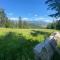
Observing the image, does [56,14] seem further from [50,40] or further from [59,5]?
[50,40]

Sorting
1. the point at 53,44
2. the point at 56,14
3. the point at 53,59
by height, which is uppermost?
the point at 56,14

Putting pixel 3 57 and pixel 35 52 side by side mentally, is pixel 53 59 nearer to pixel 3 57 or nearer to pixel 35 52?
pixel 35 52

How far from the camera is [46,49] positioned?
7.02m

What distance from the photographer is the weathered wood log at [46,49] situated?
22.3ft

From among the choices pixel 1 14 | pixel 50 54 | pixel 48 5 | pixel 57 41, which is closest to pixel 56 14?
pixel 48 5

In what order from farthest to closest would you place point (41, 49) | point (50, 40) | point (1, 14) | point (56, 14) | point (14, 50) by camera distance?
point (1, 14) → point (56, 14) → point (14, 50) → point (50, 40) → point (41, 49)

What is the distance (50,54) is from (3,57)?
162 cm

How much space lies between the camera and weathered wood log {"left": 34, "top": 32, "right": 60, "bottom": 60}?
6.79m

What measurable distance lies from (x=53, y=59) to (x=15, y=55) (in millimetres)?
1344

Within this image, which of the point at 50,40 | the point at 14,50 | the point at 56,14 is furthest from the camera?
the point at 56,14

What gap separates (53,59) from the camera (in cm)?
749

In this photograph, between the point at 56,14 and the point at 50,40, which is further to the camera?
the point at 56,14

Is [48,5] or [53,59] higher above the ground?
[48,5]

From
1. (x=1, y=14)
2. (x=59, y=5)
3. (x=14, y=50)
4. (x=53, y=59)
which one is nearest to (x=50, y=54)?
(x=53, y=59)
